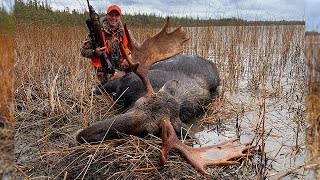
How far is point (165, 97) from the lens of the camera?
311cm

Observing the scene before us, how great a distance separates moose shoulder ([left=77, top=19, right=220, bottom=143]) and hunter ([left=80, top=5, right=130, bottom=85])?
2.39 feet

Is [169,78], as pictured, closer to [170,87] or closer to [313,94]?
[170,87]

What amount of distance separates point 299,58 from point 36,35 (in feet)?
21.2

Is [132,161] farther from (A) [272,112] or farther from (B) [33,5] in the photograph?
(B) [33,5]

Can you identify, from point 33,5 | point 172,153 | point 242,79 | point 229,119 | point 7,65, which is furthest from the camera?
point 33,5

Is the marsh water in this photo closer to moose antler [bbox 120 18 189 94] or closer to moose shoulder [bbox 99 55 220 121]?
moose shoulder [bbox 99 55 220 121]

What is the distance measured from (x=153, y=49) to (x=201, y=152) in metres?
1.36

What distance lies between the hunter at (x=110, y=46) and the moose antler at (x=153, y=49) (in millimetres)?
1263

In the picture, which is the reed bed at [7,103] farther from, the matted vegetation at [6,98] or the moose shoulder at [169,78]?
the moose shoulder at [169,78]

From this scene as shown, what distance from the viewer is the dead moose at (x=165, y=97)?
8.41 feet

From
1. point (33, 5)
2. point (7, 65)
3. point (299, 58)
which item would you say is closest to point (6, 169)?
point (7, 65)

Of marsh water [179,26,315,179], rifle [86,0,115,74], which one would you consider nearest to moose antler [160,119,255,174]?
marsh water [179,26,315,179]

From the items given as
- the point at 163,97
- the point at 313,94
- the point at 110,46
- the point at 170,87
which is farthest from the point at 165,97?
the point at 110,46

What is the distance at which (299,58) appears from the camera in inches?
308
